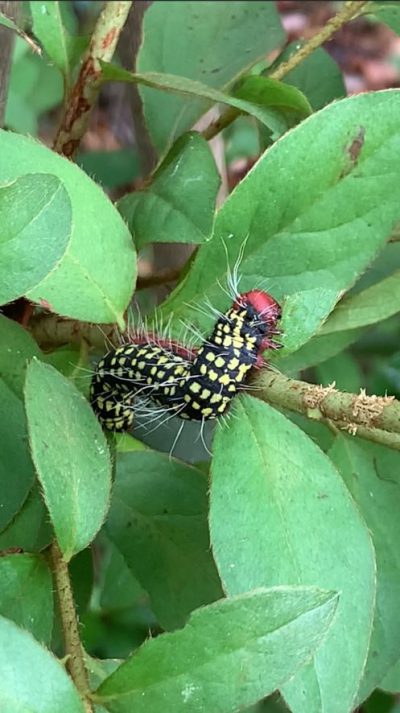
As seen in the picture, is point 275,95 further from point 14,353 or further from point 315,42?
point 14,353

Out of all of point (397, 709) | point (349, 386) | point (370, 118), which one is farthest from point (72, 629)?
point (349, 386)

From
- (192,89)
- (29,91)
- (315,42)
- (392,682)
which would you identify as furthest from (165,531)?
(29,91)

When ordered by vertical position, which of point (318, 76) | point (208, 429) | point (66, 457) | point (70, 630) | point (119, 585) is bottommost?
point (119, 585)

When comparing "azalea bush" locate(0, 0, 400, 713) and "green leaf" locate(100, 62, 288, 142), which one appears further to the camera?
"green leaf" locate(100, 62, 288, 142)

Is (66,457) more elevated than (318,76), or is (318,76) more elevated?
(318,76)

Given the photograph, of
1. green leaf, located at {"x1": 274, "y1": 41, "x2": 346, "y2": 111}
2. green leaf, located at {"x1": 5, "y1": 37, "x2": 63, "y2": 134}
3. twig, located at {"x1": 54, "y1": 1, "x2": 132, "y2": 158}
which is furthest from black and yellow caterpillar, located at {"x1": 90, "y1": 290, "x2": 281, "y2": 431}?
green leaf, located at {"x1": 5, "y1": 37, "x2": 63, "y2": 134}

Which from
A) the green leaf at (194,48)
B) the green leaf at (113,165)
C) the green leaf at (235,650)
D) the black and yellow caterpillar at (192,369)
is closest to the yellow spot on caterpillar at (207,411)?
the black and yellow caterpillar at (192,369)

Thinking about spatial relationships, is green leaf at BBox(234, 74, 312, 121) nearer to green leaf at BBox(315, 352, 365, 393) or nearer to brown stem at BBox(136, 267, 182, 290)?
brown stem at BBox(136, 267, 182, 290)

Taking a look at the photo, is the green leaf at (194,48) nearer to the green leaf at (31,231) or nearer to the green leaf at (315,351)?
the green leaf at (315,351)
